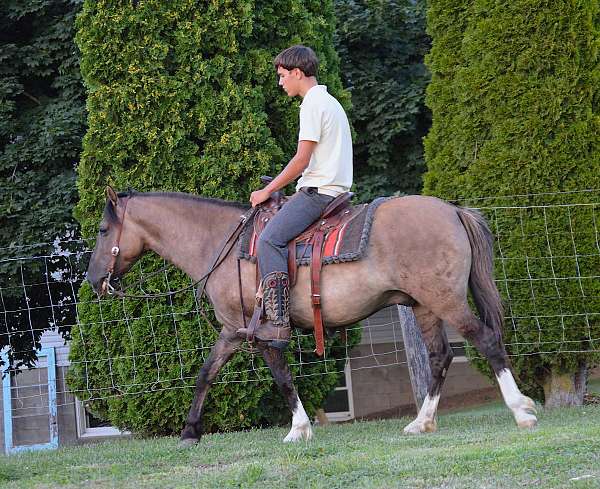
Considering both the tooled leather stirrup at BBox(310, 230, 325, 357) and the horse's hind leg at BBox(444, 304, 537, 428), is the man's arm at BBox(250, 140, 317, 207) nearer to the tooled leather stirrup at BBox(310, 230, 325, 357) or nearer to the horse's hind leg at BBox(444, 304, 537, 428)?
the tooled leather stirrup at BBox(310, 230, 325, 357)

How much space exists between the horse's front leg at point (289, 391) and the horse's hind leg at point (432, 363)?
71 cm

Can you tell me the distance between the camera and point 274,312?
629cm

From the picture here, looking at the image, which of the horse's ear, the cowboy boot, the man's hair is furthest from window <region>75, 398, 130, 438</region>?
the man's hair

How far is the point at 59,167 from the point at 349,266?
625 centimetres

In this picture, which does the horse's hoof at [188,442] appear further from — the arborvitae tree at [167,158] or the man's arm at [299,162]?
the man's arm at [299,162]

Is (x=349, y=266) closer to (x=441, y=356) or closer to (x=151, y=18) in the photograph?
(x=441, y=356)

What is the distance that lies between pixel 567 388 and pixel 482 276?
288cm

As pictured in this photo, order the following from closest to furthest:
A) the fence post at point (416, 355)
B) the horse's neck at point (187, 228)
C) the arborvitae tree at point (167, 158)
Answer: the horse's neck at point (187, 228) < the arborvitae tree at point (167, 158) < the fence post at point (416, 355)

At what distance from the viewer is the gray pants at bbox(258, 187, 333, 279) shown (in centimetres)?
630

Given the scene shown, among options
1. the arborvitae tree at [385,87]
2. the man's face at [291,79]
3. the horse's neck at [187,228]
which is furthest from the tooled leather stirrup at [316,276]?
the arborvitae tree at [385,87]

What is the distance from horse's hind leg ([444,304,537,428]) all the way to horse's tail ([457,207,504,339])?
13 centimetres

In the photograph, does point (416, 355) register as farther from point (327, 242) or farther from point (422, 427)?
point (327, 242)

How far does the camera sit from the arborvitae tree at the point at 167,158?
8.46m

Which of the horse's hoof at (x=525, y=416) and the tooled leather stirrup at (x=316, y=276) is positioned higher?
the tooled leather stirrup at (x=316, y=276)
